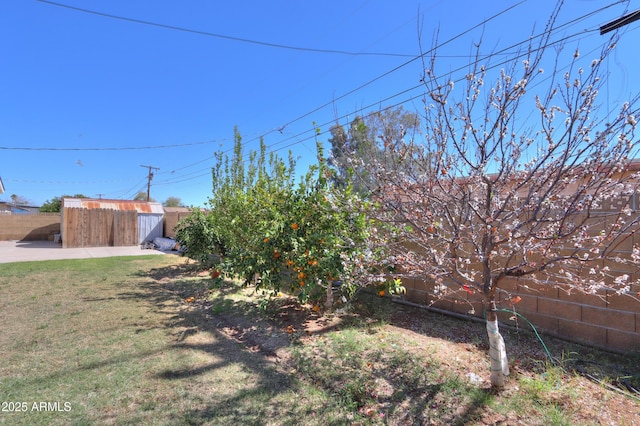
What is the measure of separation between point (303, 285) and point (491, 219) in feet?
7.94

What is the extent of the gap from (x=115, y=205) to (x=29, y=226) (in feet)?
19.4

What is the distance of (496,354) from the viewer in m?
2.42

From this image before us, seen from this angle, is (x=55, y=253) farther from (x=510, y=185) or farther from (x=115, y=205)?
(x=510, y=185)

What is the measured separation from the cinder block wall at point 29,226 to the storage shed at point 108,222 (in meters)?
3.66

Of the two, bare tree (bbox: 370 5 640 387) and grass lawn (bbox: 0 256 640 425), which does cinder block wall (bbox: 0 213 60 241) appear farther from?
bare tree (bbox: 370 5 640 387)

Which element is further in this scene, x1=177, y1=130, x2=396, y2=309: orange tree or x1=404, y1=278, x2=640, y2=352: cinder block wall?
x1=177, y1=130, x2=396, y2=309: orange tree

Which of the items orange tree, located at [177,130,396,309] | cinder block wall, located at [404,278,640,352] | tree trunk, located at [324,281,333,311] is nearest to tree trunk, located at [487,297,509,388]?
cinder block wall, located at [404,278,640,352]

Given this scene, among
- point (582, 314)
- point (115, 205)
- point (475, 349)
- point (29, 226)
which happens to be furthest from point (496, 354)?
point (29, 226)

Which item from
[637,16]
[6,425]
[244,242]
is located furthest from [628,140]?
[244,242]

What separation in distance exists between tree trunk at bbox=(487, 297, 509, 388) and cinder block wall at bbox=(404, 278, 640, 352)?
1.56ft

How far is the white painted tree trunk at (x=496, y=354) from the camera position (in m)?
2.40

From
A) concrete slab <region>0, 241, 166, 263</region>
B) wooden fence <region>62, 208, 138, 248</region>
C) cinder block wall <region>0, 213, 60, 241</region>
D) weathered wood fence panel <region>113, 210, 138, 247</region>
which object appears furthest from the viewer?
cinder block wall <region>0, 213, 60, 241</region>

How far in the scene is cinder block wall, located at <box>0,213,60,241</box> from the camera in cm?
1795

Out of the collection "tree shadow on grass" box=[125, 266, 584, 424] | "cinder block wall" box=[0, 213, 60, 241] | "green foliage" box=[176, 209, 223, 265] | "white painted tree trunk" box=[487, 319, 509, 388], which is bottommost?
"tree shadow on grass" box=[125, 266, 584, 424]
